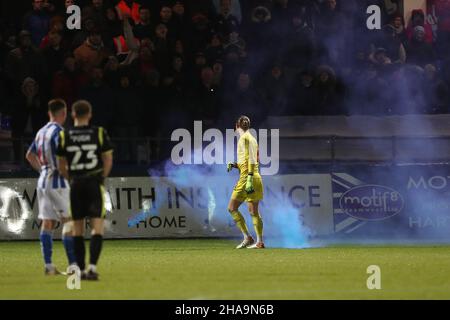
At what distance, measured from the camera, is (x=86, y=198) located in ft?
48.2

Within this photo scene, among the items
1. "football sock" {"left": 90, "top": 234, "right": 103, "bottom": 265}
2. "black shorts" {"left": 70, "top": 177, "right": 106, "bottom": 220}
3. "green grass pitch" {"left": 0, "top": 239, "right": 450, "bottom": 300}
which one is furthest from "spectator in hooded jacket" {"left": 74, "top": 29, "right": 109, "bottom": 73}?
"football sock" {"left": 90, "top": 234, "right": 103, "bottom": 265}

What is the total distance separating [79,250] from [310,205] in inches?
405

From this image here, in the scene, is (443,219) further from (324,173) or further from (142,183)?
(142,183)

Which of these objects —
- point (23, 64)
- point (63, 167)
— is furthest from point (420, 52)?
point (63, 167)

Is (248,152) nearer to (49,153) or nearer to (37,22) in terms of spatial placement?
(37,22)

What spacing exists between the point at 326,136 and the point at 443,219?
2985 mm

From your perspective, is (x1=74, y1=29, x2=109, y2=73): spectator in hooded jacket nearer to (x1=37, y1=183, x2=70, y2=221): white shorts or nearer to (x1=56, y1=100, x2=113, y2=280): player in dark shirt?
(x1=37, y1=183, x2=70, y2=221): white shorts

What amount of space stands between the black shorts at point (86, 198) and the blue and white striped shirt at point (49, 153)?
1.16m

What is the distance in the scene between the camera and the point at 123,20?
2439cm

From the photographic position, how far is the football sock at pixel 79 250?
14.8 meters

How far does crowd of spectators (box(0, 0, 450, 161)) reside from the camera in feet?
76.7

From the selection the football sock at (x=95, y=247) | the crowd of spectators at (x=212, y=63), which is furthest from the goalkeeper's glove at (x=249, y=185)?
the football sock at (x=95, y=247)
